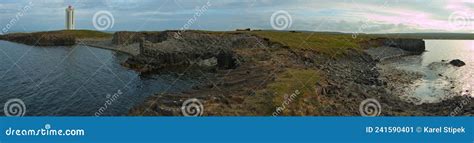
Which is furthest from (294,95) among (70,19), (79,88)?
(70,19)

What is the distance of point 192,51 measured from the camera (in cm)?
7912

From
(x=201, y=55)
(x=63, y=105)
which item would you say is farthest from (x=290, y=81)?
(x=201, y=55)

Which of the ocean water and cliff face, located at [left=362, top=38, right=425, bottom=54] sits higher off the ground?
cliff face, located at [left=362, top=38, right=425, bottom=54]

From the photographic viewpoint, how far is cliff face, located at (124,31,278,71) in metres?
69.2

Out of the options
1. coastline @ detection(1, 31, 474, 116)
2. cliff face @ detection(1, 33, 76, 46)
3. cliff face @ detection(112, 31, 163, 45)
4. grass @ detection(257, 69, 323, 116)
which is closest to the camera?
coastline @ detection(1, 31, 474, 116)

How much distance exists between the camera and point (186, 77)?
56.2 metres

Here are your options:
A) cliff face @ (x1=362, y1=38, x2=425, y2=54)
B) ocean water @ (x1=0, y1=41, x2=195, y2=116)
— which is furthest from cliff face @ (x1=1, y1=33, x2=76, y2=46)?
cliff face @ (x1=362, y1=38, x2=425, y2=54)

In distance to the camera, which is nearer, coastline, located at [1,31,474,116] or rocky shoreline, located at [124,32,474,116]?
rocky shoreline, located at [124,32,474,116]

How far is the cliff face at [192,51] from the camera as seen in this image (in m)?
69.2

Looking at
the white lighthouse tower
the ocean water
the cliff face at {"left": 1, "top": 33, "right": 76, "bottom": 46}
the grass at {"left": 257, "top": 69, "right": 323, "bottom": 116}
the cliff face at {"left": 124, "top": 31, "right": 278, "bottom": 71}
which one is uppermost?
the white lighthouse tower

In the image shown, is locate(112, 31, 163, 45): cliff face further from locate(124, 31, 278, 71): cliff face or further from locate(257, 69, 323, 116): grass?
locate(257, 69, 323, 116): grass

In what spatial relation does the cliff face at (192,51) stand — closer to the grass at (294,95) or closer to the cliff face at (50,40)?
the grass at (294,95)

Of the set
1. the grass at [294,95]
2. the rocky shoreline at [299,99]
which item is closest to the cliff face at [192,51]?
the rocky shoreline at [299,99]

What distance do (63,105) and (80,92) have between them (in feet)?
19.9
